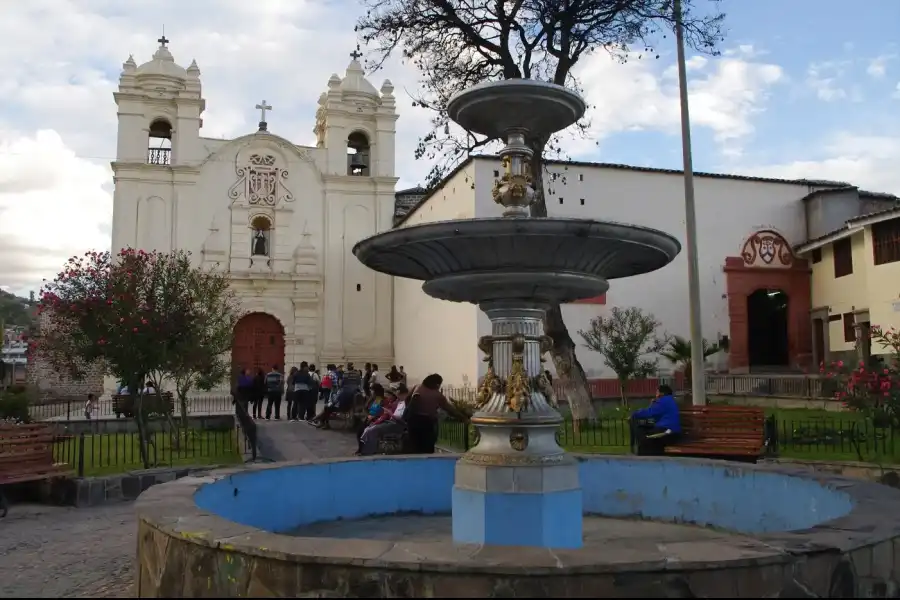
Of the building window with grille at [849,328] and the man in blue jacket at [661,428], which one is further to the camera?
the building window with grille at [849,328]

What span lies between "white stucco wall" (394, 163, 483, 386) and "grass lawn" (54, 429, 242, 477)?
6465mm

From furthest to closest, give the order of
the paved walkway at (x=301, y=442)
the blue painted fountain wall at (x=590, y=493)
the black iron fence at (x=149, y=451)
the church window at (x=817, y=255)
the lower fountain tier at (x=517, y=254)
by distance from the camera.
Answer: the church window at (x=817, y=255), the paved walkway at (x=301, y=442), the black iron fence at (x=149, y=451), the blue painted fountain wall at (x=590, y=493), the lower fountain tier at (x=517, y=254)

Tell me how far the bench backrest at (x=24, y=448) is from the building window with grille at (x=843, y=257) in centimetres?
1942

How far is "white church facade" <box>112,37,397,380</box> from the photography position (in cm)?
2788

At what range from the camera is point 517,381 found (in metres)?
5.64

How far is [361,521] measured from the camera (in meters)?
6.95

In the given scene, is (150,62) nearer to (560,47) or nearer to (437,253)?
(560,47)

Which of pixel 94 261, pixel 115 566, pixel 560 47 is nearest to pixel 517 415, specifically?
pixel 115 566

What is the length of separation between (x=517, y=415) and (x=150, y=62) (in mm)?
27479

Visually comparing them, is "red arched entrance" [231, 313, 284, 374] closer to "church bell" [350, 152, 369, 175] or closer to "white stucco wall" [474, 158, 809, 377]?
"church bell" [350, 152, 369, 175]

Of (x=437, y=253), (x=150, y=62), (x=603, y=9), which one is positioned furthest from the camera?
(x=150, y=62)

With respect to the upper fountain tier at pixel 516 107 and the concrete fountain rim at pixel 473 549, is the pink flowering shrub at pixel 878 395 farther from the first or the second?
the upper fountain tier at pixel 516 107

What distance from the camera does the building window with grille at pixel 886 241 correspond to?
60.7 feet

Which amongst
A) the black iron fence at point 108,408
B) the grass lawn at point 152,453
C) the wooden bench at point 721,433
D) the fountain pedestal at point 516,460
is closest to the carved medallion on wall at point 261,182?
the black iron fence at point 108,408
